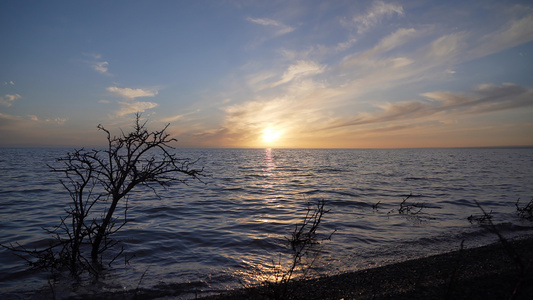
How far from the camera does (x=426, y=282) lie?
5102 mm

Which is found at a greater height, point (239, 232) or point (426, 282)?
point (426, 282)

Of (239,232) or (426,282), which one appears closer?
(426,282)

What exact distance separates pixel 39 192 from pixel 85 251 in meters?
14.9

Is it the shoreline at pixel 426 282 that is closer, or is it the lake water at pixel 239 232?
the shoreline at pixel 426 282

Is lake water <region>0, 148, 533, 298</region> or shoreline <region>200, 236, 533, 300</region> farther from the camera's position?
lake water <region>0, 148, 533, 298</region>

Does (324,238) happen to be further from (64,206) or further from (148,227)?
(64,206)

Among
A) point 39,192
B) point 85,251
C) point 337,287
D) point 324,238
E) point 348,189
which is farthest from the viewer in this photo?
point 348,189

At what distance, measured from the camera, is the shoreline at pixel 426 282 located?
433 centimetres

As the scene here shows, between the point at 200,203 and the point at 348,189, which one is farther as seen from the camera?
the point at 348,189

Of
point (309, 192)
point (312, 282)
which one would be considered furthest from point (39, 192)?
point (312, 282)

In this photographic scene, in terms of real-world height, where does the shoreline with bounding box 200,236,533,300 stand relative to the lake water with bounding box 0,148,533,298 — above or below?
above

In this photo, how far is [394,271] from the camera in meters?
6.08

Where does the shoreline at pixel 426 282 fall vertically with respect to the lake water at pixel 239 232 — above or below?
above

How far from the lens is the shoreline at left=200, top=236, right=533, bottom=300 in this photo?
4332mm
